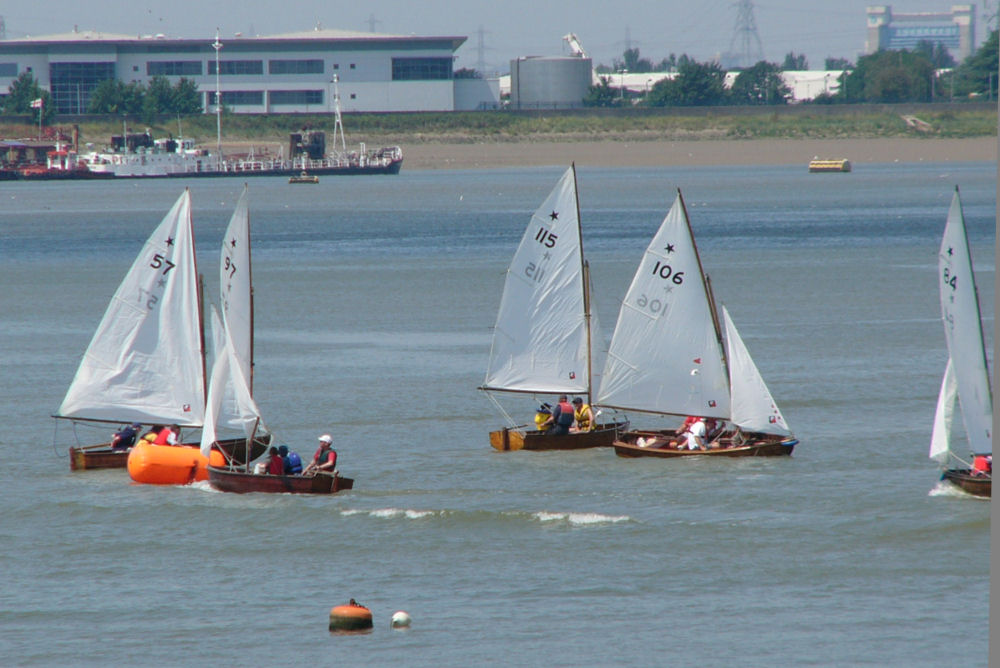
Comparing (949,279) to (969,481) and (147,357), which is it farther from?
(147,357)

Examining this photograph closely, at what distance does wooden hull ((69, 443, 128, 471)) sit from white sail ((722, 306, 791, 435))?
45.9ft

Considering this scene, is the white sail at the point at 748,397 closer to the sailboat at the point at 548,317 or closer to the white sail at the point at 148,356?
the sailboat at the point at 548,317

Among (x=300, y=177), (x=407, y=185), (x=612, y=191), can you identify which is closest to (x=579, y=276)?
(x=612, y=191)

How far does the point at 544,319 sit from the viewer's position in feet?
124

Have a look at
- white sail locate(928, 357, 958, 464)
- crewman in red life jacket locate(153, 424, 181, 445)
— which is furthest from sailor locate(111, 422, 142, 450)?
white sail locate(928, 357, 958, 464)

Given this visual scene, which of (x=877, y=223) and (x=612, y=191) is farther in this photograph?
(x=612, y=191)

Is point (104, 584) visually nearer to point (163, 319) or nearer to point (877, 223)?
point (163, 319)

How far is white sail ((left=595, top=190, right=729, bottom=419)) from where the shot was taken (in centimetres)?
3562

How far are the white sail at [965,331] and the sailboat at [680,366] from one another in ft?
17.9

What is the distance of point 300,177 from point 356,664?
17787 centimetres

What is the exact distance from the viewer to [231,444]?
33.9 m

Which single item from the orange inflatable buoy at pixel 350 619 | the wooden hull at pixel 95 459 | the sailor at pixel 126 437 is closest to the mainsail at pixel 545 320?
the sailor at pixel 126 437

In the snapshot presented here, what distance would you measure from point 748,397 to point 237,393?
11447 millimetres

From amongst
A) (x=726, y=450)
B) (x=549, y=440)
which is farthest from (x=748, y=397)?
(x=549, y=440)
